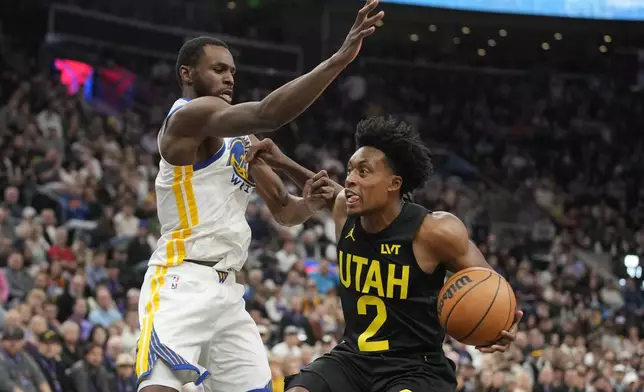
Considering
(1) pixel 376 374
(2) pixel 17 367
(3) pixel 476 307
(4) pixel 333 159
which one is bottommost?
(2) pixel 17 367

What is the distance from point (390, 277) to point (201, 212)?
1045mm

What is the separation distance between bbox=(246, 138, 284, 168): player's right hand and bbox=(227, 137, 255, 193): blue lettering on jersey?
0.14ft

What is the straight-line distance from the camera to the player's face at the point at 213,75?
531cm

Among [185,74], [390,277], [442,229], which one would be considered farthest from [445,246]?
[185,74]

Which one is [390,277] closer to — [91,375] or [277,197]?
[277,197]

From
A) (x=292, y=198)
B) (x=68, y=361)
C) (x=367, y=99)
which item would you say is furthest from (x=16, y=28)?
(x=292, y=198)

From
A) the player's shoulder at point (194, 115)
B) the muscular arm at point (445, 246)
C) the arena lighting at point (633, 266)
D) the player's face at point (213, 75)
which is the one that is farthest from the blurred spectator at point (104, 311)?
the arena lighting at point (633, 266)

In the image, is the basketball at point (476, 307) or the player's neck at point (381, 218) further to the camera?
the player's neck at point (381, 218)

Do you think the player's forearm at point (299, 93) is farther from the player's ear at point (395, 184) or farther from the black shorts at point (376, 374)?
the black shorts at point (376, 374)

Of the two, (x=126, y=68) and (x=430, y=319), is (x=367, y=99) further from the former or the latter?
(x=430, y=319)

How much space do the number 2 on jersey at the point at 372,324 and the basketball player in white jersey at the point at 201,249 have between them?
641 mm

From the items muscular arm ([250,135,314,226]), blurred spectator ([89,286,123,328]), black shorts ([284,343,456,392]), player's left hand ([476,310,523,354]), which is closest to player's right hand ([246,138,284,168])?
muscular arm ([250,135,314,226])

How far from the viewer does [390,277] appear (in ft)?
16.2

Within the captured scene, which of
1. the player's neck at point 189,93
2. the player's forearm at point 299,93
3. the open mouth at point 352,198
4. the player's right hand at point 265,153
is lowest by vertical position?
the open mouth at point 352,198
